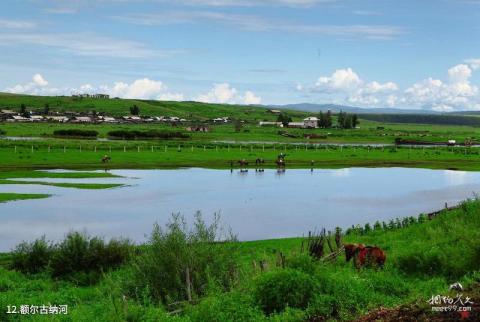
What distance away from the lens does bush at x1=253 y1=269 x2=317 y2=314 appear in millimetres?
18625

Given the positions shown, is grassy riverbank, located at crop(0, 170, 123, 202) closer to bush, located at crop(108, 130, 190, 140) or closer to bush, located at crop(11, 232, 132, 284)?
bush, located at crop(11, 232, 132, 284)

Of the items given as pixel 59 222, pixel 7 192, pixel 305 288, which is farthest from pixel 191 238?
pixel 7 192

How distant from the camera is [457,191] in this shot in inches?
2518

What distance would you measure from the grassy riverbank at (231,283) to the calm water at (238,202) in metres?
12.0

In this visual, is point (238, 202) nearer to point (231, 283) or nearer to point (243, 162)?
point (243, 162)

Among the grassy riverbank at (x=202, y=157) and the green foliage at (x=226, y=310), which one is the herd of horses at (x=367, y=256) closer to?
the green foliage at (x=226, y=310)

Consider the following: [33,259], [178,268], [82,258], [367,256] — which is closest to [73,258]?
[82,258]

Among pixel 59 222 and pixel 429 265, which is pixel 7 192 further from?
pixel 429 265

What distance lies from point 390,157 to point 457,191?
130 ft

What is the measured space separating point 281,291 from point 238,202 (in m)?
35.3

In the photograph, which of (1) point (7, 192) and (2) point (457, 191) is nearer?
(1) point (7, 192)

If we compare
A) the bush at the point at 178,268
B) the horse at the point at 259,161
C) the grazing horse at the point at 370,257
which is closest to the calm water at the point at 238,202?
the horse at the point at 259,161

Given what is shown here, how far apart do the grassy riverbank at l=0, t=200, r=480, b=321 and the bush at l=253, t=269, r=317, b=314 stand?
0.03m

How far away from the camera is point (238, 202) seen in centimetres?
5406
